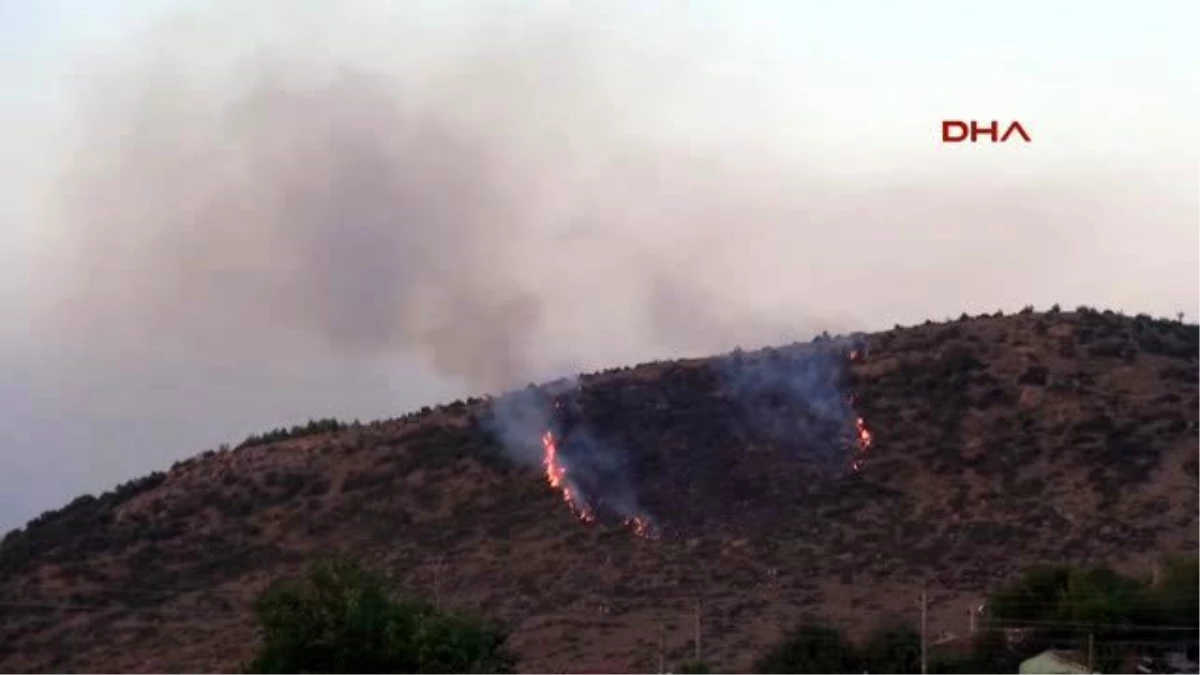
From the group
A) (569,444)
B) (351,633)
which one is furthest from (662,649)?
(351,633)

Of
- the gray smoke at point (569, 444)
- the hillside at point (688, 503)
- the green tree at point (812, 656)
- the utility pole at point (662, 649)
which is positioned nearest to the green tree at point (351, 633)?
the utility pole at point (662, 649)

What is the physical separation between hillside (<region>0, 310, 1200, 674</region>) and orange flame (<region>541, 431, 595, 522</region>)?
0.28 m

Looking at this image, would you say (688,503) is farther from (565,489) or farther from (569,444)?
(569,444)

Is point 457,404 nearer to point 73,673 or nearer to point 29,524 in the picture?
point 29,524

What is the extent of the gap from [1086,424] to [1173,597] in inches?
1073

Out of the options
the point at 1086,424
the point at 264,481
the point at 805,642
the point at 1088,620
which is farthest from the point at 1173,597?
the point at 264,481

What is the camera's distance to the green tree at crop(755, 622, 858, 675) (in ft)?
201

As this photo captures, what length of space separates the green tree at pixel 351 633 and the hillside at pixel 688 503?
127 feet

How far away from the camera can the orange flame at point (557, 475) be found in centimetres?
8725

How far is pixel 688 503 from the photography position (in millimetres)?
86688

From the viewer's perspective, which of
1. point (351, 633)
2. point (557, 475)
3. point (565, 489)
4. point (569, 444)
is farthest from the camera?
point (569, 444)

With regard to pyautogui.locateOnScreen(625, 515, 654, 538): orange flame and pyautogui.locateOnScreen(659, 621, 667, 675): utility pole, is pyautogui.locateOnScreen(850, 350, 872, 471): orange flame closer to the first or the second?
pyautogui.locateOnScreen(625, 515, 654, 538): orange flame

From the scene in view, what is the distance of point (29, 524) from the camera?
104312 millimetres

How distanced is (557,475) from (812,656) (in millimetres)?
31231
